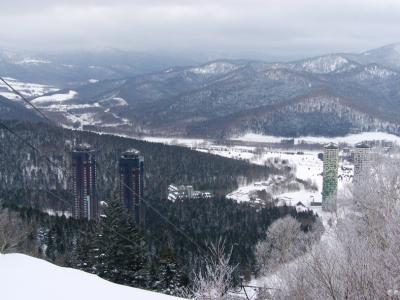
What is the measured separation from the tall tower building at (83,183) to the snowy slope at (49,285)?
27052 millimetres

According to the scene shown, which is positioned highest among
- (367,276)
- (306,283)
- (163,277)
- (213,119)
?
(367,276)

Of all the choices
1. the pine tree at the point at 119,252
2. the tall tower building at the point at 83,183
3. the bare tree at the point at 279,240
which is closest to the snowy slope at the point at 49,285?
the pine tree at the point at 119,252

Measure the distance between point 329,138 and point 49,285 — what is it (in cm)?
8479

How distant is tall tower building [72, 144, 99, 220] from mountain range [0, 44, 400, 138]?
179 feet

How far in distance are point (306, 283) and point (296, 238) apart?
14638mm

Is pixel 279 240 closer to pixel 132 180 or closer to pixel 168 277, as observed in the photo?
pixel 168 277

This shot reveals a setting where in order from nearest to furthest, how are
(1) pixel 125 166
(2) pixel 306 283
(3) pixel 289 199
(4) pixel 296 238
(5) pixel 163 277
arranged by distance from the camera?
(2) pixel 306 283 → (5) pixel 163 277 → (4) pixel 296 238 → (1) pixel 125 166 → (3) pixel 289 199

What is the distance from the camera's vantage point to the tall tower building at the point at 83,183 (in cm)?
3219

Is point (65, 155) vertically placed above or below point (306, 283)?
below

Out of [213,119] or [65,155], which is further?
[213,119]

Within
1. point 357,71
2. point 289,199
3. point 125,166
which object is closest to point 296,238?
point 125,166

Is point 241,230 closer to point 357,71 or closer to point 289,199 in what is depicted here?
point 289,199

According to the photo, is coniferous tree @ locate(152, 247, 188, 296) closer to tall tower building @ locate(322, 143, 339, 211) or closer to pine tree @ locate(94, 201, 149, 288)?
pine tree @ locate(94, 201, 149, 288)

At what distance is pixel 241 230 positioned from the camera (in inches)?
1123
